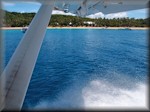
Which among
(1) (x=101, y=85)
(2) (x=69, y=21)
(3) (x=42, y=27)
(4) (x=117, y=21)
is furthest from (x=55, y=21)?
(3) (x=42, y=27)

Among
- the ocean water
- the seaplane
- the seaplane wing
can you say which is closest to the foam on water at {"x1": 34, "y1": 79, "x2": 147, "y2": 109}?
the ocean water

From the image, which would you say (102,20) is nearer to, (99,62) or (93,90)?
(99,62)

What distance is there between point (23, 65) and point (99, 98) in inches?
291

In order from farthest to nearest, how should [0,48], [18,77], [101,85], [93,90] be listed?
[101,85]
[93,90]
[18,77]
[0,48]

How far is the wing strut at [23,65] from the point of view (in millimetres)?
2250

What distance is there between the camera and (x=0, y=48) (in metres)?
2.24

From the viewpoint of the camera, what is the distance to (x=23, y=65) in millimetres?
2639

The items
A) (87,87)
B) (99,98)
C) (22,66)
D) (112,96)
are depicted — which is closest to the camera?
(22,66)

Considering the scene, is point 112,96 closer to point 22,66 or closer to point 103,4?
point 103,4

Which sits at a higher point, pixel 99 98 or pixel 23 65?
pixel 23 65

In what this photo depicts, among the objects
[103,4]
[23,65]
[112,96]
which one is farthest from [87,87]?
[23,65]

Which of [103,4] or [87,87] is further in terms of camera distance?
[87,87]

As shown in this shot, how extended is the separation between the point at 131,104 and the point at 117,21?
208ft

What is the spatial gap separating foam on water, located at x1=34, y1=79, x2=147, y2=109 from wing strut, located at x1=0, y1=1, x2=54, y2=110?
5.26 metres
